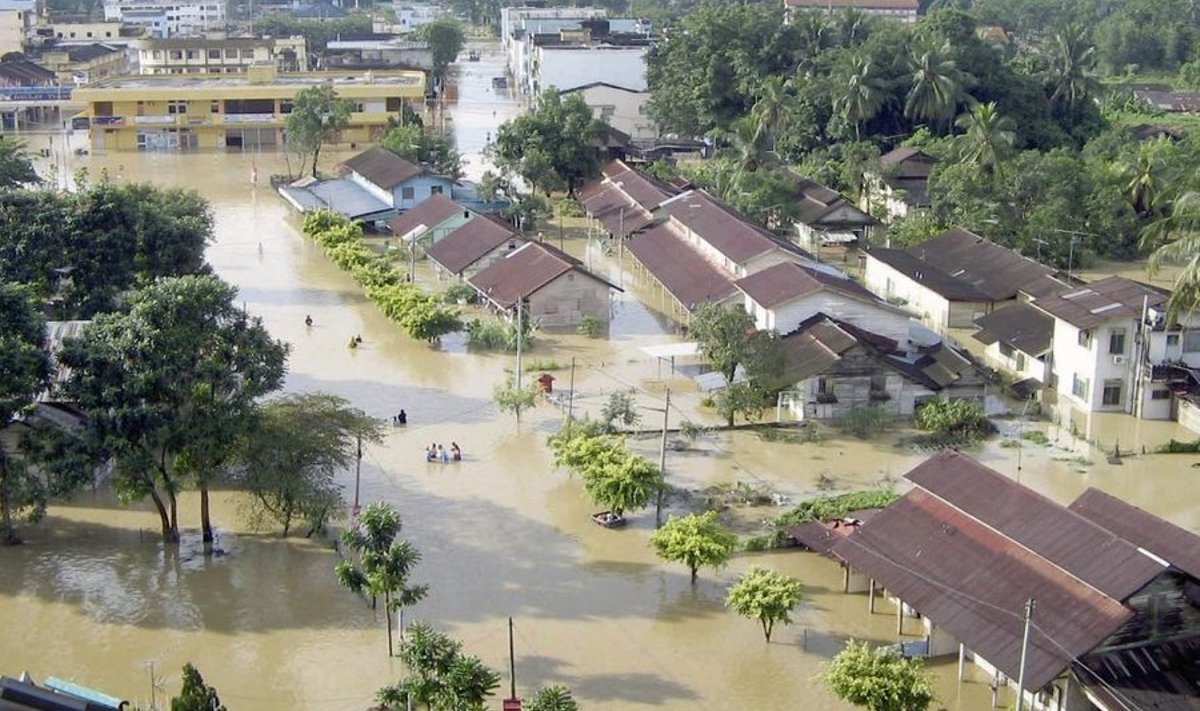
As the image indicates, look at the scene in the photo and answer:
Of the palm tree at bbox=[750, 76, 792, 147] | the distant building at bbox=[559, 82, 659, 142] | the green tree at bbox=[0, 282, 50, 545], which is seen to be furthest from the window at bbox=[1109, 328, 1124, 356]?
the distant building at bbox=[559, 82, 659, 142]

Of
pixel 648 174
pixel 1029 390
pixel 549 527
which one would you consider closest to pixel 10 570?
pixel 549 527

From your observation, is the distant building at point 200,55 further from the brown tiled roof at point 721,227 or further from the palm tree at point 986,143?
the palm tree at point 986,143

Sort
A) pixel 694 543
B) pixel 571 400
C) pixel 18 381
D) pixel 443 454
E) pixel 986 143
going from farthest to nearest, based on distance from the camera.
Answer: pixel 986 143
pixel 571 400
pixel 443 454
pixel 18 381
pixel 694 543

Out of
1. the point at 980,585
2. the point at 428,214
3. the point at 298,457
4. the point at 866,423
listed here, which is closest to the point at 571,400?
the point at 866,423

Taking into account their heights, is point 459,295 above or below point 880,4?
below

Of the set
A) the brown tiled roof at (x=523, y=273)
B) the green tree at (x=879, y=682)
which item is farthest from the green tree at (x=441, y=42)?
the green tree at (x=879, y=682)

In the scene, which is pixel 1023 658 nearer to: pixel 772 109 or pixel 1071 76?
pixel 772 109

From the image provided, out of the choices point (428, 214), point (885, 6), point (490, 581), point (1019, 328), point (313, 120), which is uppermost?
point (885, 6)
